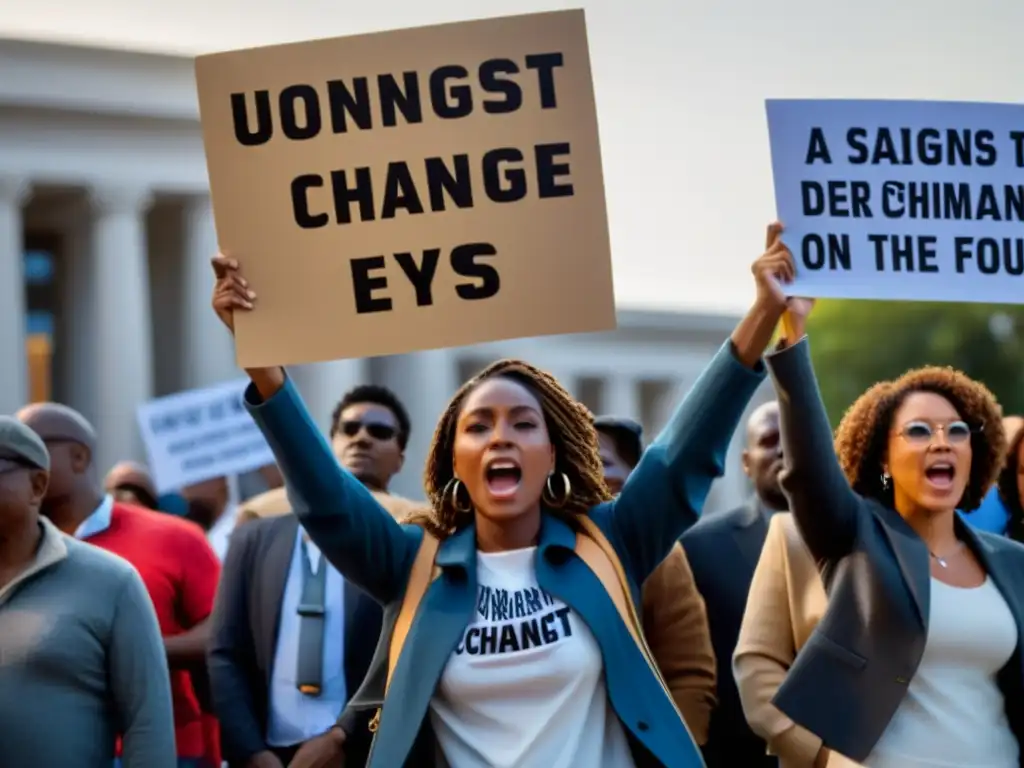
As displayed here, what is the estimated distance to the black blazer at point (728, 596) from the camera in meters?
8.23

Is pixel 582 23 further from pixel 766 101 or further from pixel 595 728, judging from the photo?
pixel 595 728

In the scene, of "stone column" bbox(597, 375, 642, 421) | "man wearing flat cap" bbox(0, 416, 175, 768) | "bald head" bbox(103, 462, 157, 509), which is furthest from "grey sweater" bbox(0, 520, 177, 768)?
"stone column" bbox(597, 375, 642, 421)

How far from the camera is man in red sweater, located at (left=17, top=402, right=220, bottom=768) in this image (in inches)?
344

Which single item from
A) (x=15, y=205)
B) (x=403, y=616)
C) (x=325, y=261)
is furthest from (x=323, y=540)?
(x=15, y=205)

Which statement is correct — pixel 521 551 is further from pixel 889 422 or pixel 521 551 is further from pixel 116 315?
pixel 116 315

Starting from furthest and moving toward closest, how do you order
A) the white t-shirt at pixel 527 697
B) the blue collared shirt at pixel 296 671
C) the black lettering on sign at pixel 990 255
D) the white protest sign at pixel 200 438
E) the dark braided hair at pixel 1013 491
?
the white protest sign at pixel 200 438 < the dark braided hair at pixel 1013 491 < the blue collared shirt at pixel 296 671 < the black lettering on sign at pixel 990 255 < the white t-shirt at pixel 527 697

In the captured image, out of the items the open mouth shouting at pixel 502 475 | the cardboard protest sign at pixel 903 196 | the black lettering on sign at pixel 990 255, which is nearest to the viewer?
the open mouth shouting at pixel 502 475

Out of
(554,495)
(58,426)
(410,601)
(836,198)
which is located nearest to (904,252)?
(836,198)

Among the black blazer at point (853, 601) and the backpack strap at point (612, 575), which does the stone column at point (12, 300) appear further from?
the backpack strap at point (612, 575)

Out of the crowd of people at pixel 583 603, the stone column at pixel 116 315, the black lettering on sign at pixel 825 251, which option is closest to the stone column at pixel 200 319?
the stone column at pixel 116 315

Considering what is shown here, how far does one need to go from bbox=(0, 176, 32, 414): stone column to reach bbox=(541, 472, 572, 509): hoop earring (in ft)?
136

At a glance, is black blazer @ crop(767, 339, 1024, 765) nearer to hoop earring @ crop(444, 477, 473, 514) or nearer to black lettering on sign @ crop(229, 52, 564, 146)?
hoop earring @ crop(444, 477, 473, 514)

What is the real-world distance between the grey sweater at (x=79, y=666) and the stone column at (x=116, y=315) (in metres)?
41.7

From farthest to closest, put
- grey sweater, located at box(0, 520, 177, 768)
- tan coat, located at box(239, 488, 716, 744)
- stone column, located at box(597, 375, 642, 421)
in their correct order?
stone column, located at box(597, 375, 642, 421), tan coat, located at box(239, 488, 716, 744), grey sweater, located at box(0, 520, 177, 768)
